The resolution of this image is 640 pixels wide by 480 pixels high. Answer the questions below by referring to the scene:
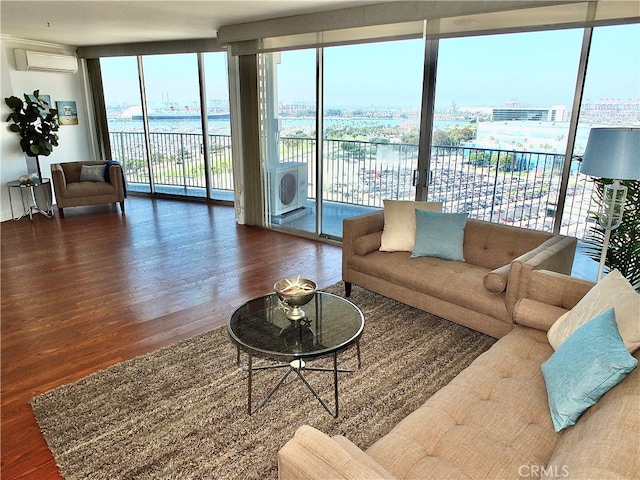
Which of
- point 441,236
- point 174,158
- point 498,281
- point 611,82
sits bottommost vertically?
point 498,281

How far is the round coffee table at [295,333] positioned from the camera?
6.95ft

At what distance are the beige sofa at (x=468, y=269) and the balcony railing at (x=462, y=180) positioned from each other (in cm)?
88

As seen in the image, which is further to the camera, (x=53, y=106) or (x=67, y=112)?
(x=67, y=112)

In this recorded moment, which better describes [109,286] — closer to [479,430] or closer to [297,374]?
[297,374]

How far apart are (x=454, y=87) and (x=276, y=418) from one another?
3.27 metres

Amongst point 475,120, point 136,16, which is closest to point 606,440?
point 475,120

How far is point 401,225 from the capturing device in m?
3.49

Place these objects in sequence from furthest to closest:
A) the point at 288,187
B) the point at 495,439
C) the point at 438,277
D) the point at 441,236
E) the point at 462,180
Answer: the point at 288,187, the point at 462,180, the point at 441,236, the point at 438,277, the point at 495,439

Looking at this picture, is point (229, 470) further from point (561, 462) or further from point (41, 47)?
point (41, 47)

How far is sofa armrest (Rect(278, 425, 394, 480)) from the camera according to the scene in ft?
3.61

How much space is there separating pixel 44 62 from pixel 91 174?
1744 mm

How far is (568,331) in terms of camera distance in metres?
1.98

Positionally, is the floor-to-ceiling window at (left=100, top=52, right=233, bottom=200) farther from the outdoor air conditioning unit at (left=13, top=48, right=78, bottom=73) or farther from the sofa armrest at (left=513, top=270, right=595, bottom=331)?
the sofa armrest at (left=513, top=270, right=595, bottom=331)
